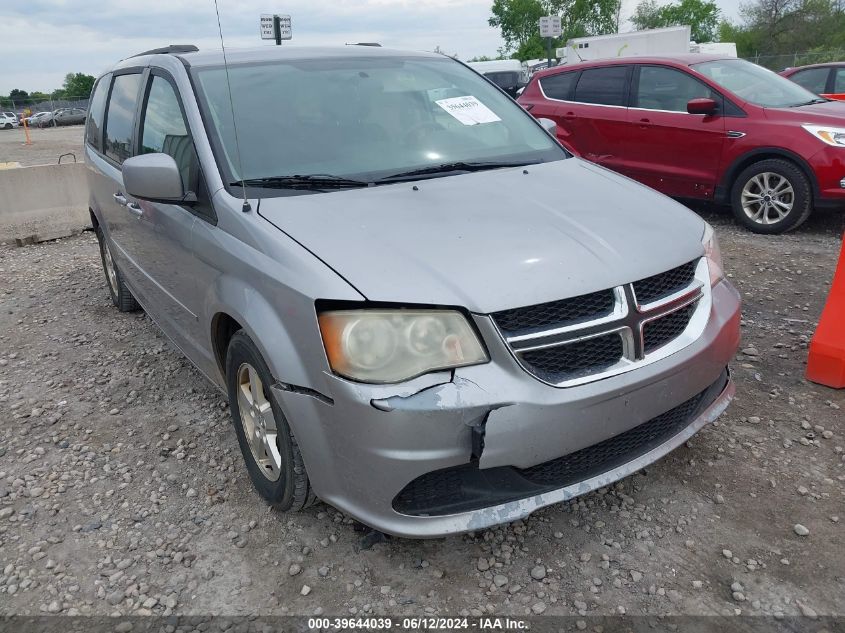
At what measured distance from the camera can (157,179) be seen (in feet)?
8.74

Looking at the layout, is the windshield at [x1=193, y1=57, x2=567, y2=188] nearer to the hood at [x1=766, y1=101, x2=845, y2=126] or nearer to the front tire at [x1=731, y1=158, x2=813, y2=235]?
the front tire at [x1=731, y1=158, x2=813, y2=235]

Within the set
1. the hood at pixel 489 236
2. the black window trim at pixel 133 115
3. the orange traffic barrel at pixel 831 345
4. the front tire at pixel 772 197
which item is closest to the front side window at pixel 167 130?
the black window trim at pixel 133 115

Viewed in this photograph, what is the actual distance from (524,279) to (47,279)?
5.57m

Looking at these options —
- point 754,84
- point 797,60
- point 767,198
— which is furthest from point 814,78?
point 797,60

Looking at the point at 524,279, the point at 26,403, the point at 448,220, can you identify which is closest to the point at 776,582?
the point at 524,279

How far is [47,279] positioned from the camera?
6.21m

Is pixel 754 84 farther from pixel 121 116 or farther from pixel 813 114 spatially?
pixel 121 116

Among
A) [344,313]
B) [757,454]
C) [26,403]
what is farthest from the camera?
[26,403]

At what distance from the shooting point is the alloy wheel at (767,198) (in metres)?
6.14

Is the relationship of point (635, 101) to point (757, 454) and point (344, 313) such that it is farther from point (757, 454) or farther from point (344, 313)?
point (344, 313)

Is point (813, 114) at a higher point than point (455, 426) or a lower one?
higher

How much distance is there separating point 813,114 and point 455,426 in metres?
5.72

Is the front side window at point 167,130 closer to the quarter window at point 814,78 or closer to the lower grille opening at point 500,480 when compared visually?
the lower grille opening at point 500,480

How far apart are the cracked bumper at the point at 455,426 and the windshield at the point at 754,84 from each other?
5.33 m
